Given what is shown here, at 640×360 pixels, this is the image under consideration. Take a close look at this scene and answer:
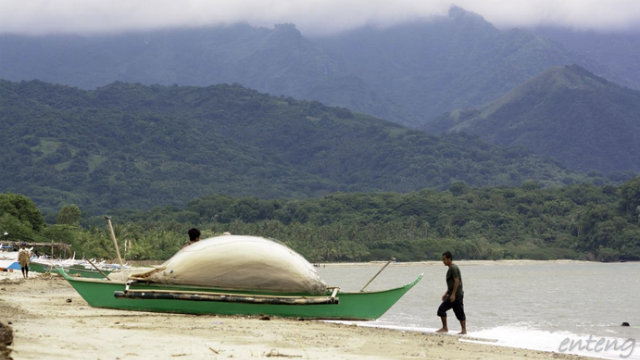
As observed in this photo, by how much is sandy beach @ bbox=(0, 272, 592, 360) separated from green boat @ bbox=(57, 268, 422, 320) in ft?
0.73

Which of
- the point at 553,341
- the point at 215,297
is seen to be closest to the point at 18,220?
the point at 553,341

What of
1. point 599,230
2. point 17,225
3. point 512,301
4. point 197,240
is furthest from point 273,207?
point 197,240

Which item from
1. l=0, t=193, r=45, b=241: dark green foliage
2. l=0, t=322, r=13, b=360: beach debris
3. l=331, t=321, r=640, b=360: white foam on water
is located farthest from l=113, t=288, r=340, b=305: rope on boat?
l=0, t=193, r=45, b=241: dark green foliage

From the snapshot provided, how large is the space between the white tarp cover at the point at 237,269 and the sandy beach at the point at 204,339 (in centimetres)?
68

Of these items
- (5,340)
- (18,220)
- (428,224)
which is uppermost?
(428,224)

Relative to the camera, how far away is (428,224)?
16025 centimetres

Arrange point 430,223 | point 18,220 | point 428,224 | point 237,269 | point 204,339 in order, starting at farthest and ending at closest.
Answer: point 430,223
point 428,224
point 18,220
point 237,269
point 204,339

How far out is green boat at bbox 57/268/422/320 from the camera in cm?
1694

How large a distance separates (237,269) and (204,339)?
3863mm

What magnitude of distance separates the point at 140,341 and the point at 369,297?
6.35 meters

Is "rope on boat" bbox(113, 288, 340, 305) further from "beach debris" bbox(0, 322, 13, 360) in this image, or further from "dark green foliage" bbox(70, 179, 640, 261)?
"dark green foliage" bbox(70, 179, 640, 261)

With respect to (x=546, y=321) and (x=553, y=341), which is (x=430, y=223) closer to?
(x=546, y=321)

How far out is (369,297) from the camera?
18016 mm

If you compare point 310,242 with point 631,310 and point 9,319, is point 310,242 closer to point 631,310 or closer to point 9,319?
point 631,310
